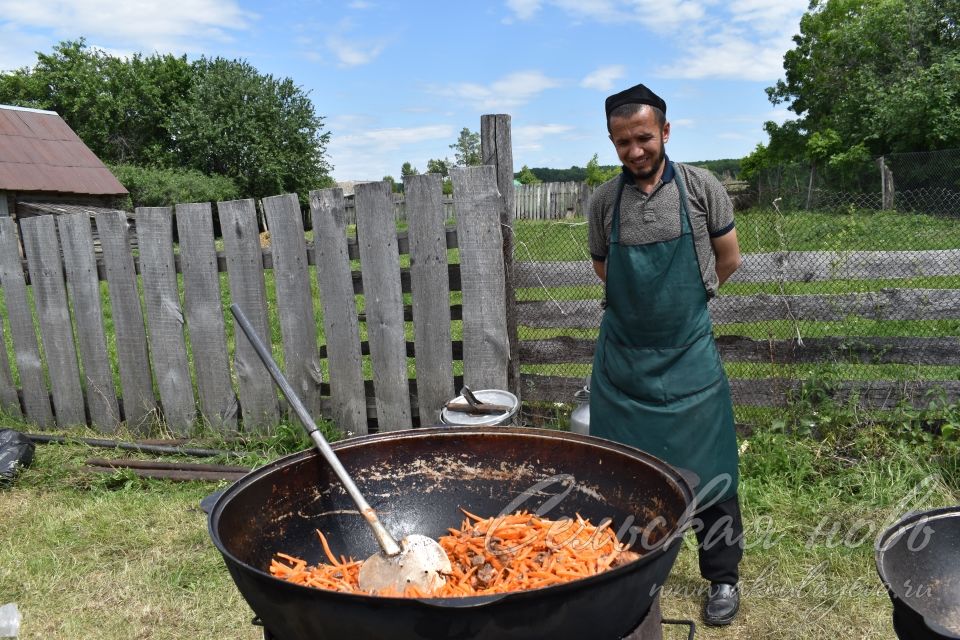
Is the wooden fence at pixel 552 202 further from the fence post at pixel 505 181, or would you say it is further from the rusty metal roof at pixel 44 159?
the fence post at pixel 505 181

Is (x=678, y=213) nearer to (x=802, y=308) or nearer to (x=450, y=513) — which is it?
(x=450, y=513)

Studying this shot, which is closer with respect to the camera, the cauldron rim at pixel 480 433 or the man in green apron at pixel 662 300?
the cauldron rim at pixel 480 433

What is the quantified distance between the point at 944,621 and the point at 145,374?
547cm

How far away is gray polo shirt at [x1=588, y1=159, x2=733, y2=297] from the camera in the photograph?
2.88 meters

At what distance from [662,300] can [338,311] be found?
2.80 meters

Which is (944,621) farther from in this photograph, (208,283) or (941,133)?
(941,133)

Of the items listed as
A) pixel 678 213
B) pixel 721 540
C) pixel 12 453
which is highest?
pixel 678 213

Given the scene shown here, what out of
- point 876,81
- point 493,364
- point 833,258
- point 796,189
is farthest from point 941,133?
point 493,364

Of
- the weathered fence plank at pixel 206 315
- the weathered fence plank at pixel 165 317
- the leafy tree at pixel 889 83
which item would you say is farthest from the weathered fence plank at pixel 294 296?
the leafy tree at pixel 889 83

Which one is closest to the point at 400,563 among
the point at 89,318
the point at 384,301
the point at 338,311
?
the point at 384,301

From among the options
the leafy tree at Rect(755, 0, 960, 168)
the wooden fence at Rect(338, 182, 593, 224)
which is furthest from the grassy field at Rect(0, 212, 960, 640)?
the wooden fence at Rect(338, 182, 593, 224)

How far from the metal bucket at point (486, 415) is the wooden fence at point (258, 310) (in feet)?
1.64

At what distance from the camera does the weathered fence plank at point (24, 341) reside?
243 inches

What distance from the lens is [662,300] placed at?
2906mm
